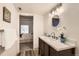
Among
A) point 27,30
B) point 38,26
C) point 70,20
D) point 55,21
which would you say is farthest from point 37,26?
point 70,20

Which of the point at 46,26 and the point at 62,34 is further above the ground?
the point at 46,26

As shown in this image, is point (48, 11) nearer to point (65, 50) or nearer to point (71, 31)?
point (71, 31)

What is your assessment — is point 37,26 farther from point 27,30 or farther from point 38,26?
point 27,30

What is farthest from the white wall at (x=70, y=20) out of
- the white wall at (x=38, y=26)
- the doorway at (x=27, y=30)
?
the doorway at (x=27, y=30)

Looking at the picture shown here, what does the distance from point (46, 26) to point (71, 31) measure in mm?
449

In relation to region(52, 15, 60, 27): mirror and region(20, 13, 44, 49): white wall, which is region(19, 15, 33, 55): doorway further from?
region(52, 15, 60, 27): mirror

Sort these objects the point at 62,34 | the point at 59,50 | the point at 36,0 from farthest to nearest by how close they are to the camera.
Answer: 1. the point at 62,34
2. the point at 59,50
3. the point at 36,0

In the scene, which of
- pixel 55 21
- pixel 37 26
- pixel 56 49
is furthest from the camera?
pixel 55 21

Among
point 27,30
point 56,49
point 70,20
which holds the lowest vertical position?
point 56,49

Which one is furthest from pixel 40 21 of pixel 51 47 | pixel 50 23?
pixel 51 47

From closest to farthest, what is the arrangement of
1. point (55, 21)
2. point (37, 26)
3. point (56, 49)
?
point (56, 49) < point (37, 26) < point (55, 21)

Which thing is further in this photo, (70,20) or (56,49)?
(70,20)

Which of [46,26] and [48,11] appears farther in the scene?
[46,26]

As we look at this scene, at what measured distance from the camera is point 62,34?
1.65m
